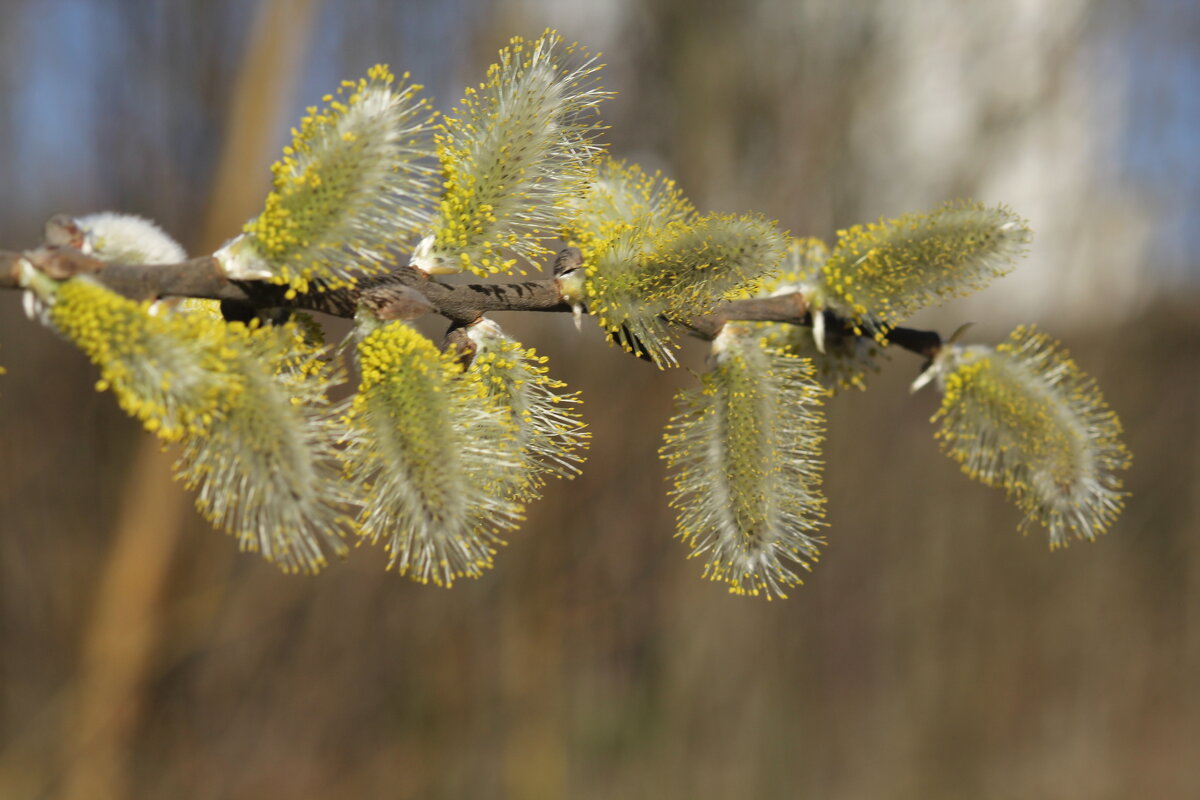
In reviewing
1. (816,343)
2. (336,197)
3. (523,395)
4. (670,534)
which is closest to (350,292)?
(336,197)

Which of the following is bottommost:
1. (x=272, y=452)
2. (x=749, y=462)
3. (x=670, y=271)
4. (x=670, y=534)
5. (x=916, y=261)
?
(x=272, y=452)

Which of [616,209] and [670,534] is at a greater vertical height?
[670,534]

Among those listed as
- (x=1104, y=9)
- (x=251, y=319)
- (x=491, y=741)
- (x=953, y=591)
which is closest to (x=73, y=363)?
(x=491, y=741)

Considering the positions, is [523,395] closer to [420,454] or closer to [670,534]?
[420,454]

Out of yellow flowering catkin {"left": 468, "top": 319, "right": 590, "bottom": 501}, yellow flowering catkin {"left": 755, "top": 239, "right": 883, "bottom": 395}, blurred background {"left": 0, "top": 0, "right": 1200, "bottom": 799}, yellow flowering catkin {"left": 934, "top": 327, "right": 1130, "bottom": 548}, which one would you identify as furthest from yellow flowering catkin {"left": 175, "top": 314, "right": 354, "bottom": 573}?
blurred background {"left": 0, "top": 0, "right": 1200, "bottom": 799}

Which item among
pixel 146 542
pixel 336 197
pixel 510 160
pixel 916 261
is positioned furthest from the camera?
pixel 146 542

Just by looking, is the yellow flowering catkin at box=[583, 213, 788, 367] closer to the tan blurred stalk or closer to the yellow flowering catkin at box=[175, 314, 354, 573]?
the yellow flowering catkin at box=[175, 314, 354, 573]

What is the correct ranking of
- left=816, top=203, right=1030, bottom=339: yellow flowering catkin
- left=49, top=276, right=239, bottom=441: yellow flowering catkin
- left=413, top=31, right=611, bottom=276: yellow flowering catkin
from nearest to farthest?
1. left=49, top=276, right=239, bottom=441: yellow flowering catkin
2. left=413, top=31, right=611, bottom=276: yellow flowering catkin
3. left=816, top=203, right=1030, bottom=339: yellow flowering catkin

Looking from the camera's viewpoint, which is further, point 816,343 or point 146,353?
point 816,343
